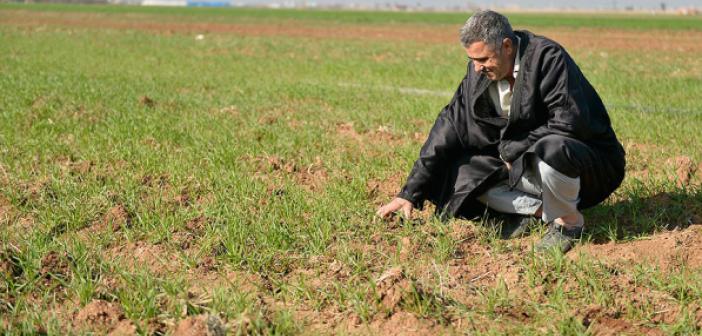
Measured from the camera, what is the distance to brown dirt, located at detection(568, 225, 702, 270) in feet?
12.7

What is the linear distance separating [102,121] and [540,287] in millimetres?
5571

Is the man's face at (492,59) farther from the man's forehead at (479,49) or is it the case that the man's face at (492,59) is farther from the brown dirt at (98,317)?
the brown dirt at (98,317)

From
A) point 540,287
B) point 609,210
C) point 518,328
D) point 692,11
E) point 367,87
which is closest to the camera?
point 518,328

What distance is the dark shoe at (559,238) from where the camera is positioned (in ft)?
13.4

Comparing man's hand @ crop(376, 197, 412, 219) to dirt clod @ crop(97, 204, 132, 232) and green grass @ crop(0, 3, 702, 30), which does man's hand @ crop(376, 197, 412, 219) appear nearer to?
dirt clod @ crop(97, 204, 132, 232)

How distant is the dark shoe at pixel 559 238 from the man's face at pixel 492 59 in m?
0.87

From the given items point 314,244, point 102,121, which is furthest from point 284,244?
point 102,121

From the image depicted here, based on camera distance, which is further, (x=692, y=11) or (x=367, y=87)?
(x=692, y=11)

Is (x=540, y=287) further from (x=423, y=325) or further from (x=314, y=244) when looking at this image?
(x=314, y=244)

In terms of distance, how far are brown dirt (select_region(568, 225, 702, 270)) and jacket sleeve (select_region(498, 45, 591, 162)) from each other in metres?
0.61

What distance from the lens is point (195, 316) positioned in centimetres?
317

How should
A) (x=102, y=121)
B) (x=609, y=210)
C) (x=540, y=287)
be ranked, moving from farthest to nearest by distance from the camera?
(x=102, y=121) < (x=609, y=210) < (x=540, y=287)

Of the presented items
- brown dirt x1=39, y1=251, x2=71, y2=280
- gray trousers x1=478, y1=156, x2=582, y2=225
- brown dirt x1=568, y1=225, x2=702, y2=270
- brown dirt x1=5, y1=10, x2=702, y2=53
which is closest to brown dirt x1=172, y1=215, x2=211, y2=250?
brown dirt x1=39, y1=251, x2=71, y2=280

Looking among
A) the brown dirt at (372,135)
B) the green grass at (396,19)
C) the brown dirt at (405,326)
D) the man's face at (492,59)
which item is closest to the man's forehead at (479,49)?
the man's face at (492,59)
